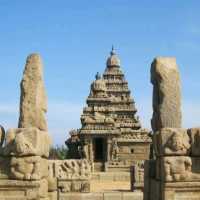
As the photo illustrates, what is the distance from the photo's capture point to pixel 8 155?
1038 centimetres

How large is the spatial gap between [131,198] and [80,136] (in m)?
31.5

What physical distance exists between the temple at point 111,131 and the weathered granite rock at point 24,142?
1175 inches

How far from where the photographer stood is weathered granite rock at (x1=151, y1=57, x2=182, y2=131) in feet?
34.8

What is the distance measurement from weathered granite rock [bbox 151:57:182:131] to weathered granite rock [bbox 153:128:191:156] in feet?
1.00

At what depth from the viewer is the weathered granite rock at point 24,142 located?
1013cm

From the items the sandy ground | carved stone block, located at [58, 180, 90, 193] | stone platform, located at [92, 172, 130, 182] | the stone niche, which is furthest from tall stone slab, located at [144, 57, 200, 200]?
stone platform, located at [92, 172, 130, 182]

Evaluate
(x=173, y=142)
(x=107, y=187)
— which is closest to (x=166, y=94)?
(x=173, y=142)

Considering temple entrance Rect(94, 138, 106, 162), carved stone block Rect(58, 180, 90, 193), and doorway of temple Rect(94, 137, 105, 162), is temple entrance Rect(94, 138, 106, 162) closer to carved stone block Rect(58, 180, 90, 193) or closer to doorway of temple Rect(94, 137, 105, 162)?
doorway of temple Rect(94, 137, 105, 162)

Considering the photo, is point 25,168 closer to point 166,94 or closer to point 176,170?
point 176,170

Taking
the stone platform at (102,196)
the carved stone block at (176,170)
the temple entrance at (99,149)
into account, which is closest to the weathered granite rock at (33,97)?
the carved stone block at (176,170)

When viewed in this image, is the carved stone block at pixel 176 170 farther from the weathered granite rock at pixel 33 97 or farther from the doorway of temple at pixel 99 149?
the doorway of temple at pixel 99 149

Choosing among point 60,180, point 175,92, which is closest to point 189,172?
point 175,92

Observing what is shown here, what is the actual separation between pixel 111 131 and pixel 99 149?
11.6 ft

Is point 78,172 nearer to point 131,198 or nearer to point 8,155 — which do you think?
point 131,198
